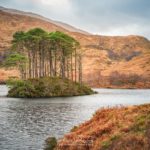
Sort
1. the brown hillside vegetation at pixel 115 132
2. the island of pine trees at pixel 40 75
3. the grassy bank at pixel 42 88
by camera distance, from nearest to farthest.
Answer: the brown hillside vegetation at pixel 115 132 → the grassy bank at pixel 42 88 → the island of pine trees at pixel 40 75

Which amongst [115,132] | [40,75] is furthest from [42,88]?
[115,132]

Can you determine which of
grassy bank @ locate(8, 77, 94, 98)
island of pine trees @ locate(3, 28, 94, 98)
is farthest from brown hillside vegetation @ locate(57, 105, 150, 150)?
island of pine trees @ locate(3, 28, 94, 98)

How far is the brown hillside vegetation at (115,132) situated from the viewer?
21.8 metres

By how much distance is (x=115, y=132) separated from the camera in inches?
995

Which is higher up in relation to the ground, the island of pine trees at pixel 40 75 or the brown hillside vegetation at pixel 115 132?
the island of pine trees at pixel 40 75

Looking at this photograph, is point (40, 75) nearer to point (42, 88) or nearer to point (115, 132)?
point (42, 88)

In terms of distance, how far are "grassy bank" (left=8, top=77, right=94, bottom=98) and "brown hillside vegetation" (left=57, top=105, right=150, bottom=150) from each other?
80569 millimetres

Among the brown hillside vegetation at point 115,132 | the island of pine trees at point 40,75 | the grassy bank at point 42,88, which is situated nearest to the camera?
the brown hillside vegetation at point 115,132

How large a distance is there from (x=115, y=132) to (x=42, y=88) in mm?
92352

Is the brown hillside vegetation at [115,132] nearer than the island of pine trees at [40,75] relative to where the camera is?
Yes

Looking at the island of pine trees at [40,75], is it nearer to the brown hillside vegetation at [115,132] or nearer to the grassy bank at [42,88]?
the grassy bank at [42,88]

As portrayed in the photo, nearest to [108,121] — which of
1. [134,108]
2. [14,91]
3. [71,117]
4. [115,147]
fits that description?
[134,108]

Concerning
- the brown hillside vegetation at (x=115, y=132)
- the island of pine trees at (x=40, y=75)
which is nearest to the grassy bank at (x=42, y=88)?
the island of pine trees at (x=40, y=75)

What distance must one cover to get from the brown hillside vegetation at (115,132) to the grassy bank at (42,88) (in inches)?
3172
